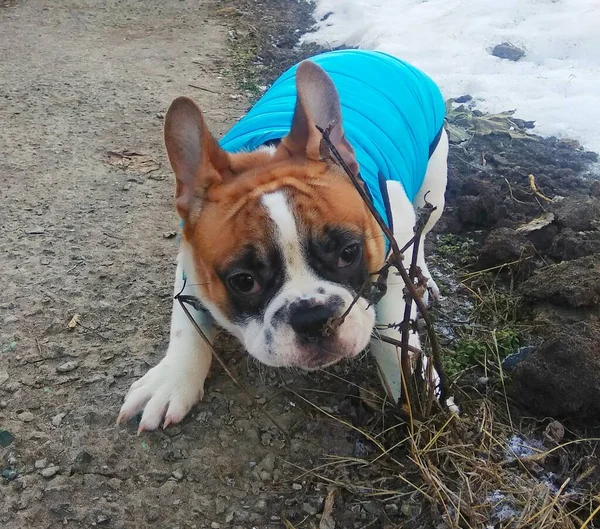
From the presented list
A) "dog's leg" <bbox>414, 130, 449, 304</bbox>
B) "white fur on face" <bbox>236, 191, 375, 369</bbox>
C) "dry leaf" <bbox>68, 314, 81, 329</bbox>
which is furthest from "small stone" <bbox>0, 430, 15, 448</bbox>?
"dog's leg" <bbox>414, 130, 449, 304</bbox>

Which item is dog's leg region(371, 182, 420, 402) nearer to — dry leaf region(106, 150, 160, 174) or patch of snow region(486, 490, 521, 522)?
patch of snow region(486, 490, 521, 522)

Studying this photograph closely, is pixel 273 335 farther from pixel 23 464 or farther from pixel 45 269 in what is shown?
pixel 45 269

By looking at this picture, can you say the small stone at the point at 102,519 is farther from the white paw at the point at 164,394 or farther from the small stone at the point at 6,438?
the small stone at the point at 6,438

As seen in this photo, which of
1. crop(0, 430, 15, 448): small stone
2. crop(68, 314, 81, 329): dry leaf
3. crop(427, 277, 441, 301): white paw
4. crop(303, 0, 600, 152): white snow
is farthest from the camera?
crop(303, 0, 600, 152): white snow

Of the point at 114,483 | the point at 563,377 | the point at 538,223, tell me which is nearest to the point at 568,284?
the point at 563,377

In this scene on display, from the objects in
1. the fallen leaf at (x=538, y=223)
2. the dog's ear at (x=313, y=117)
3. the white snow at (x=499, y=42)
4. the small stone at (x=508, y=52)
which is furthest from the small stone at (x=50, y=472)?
the small stone at (x=508, y=52)

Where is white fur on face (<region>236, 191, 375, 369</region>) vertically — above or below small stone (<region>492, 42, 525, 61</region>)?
above

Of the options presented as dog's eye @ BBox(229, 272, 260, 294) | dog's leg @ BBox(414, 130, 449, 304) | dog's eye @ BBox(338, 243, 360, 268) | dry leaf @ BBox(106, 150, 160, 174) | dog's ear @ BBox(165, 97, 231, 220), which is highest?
dog's ear @ BBox(165, 97, 231, 220)

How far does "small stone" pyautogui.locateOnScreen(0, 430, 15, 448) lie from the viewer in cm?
280

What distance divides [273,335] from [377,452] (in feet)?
2.31

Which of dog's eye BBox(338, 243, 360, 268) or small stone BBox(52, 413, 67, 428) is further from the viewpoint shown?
small stone BBox(52, 413, 67, 428)

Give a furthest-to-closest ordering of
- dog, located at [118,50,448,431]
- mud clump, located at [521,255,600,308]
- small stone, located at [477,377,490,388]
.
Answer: mud clump, located at [521,255,600,308] → small stone, located at [477,377,490,388] → dog, located at [118,50,448,431]

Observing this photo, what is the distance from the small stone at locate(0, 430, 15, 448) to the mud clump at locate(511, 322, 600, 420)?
226cm

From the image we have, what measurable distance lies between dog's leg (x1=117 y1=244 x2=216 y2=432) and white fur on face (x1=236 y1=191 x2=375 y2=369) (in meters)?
0.51
